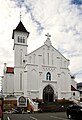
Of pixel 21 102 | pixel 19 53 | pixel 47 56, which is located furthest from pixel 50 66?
pixel 21 102

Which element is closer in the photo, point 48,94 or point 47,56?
point 48,94

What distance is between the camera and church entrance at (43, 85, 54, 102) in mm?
50272

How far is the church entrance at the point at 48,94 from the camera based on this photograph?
165 feet

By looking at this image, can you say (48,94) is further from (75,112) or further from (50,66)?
(75,112)

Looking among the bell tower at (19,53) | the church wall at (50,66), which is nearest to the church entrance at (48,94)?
the church wall at (50,66)

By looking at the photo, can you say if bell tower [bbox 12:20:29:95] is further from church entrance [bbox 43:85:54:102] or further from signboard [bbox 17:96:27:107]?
signboard [bbox 17:96:27:107]

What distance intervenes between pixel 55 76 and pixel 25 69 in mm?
6858

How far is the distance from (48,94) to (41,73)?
4905 mm

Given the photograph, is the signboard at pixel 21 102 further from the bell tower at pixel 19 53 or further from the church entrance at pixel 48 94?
the church entrance at pixel 48 94

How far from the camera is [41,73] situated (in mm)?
50188

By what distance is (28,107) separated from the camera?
43.1 metres

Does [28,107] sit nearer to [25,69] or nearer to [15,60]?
[25,69]

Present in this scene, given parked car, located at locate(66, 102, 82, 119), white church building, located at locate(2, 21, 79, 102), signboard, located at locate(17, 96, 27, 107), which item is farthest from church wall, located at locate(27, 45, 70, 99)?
parked car, located at locate(66, 102, 82, 119)

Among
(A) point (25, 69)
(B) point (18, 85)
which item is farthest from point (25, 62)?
(B) point (18, 85)
